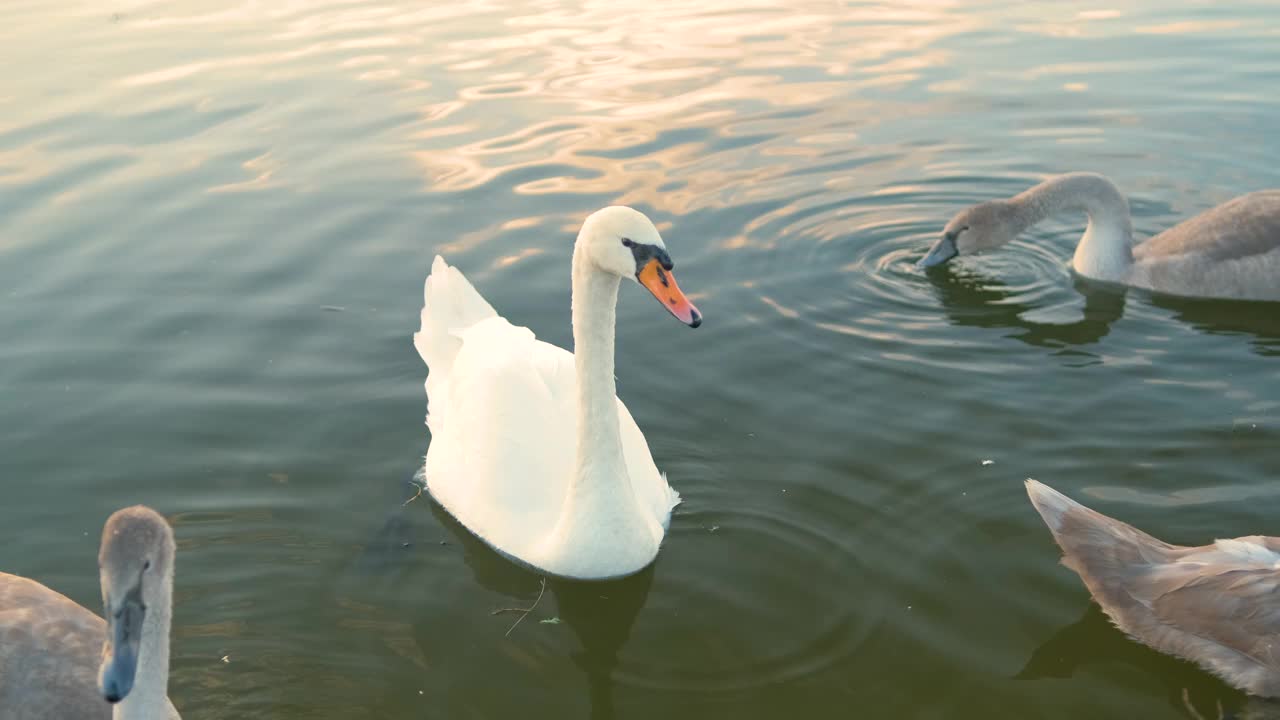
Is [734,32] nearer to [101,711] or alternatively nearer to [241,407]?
[241,407]

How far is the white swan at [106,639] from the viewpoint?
3.67 m

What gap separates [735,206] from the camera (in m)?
10.3

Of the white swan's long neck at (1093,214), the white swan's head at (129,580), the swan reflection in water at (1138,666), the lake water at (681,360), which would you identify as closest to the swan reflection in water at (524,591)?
the lake water at (681,360)

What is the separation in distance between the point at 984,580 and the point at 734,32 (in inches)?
514

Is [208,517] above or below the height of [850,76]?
below

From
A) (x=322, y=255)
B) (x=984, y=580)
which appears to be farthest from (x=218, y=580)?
(x=322, y=255)

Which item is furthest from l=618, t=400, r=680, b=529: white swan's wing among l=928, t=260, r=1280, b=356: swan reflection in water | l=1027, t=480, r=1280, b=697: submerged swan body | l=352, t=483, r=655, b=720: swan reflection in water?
l=928, t=260, r=1280, b=356: swan reflection in water

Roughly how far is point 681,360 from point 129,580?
4.45 m

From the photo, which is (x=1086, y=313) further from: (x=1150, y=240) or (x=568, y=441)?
(x=568, y=441)

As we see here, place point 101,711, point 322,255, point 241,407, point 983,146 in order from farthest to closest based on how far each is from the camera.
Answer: point 983,146 < point 322,255 < point 241,407 < point 101,711

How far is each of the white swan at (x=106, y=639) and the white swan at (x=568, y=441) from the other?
72.1 inches

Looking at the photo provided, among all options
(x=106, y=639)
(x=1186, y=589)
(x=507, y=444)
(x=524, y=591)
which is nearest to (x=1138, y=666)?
(x=1186, y=589)

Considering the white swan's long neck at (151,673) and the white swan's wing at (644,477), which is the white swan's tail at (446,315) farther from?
the white swan's long neck at (151,673)

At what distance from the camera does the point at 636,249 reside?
5062 millimetres
